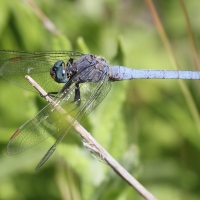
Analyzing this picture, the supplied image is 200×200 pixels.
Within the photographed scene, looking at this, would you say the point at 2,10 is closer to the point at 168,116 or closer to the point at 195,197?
the point at 168,116

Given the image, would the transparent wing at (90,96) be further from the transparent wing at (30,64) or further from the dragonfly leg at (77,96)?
the transparent wing at (30,64)

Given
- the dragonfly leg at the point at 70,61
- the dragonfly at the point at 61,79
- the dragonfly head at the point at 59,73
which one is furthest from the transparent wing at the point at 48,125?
the dragonfly leg at the point at 70,61

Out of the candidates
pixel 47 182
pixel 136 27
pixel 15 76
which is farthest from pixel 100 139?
pixel 136 27

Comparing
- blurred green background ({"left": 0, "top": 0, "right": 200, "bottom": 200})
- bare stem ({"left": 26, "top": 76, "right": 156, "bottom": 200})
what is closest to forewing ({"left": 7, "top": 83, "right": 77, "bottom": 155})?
blurred green background ({"left": 0, "top": 0, "right": 200, "bottom": 200})

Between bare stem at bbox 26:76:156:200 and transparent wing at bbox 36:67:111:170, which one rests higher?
transparent wing at bbox 36:67:111:170

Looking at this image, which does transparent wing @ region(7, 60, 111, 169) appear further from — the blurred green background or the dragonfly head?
the dragonfly head

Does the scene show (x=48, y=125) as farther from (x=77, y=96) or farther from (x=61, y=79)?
(x=61, y=79)

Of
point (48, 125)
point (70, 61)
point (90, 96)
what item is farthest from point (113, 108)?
point (70, 61)
